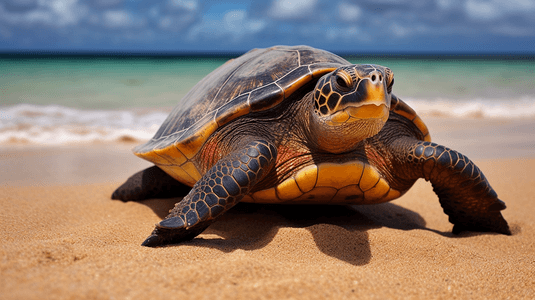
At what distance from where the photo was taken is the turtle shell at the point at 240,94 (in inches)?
116

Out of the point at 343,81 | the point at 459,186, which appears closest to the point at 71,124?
the point at 343,81

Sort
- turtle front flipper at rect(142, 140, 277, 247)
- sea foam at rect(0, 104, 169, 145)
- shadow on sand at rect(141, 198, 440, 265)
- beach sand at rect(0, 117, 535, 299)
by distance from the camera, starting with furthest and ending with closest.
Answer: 1. sea foam at rect(0, 104, 169, 145)
2. shadow on sand at rect(141, 198, 440, 265)
3. turtle front flipper at rect(142, 140, 277, 247)
4. beach sand at rect(0, 117, 535, 299)

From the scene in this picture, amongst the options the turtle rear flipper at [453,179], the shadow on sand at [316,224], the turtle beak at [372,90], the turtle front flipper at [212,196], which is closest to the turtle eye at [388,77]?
the turtle beak at [372,90]

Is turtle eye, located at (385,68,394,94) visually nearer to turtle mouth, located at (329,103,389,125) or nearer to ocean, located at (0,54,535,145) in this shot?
turtle mouth, located at (329,103,389,125)

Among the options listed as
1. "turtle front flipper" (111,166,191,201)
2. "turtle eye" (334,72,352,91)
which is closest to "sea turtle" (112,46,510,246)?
"turtle eye" (334,72,352,91)

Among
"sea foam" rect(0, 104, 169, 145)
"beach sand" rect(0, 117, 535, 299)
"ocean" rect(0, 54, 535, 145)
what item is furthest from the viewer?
"ocean" rect(0, 54, 535, 145)

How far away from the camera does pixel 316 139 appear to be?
2830 mm

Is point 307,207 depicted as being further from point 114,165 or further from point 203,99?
point 114,165

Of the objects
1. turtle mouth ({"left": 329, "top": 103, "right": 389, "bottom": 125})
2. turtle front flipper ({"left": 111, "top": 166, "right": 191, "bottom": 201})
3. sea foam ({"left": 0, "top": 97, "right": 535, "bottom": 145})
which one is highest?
turtle mouth ({"left": 329, "top": 103, "right": 389, "bottom": 125})

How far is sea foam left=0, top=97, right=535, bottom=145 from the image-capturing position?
7789mm

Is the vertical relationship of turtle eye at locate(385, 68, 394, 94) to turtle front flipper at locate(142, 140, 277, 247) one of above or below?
above

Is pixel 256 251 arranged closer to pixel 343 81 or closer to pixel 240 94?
pixel 343 81

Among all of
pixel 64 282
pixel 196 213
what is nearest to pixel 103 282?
pixel 64 282

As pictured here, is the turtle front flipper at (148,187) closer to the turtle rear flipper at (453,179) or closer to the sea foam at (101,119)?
the turtle rear flipper at (453,179)
